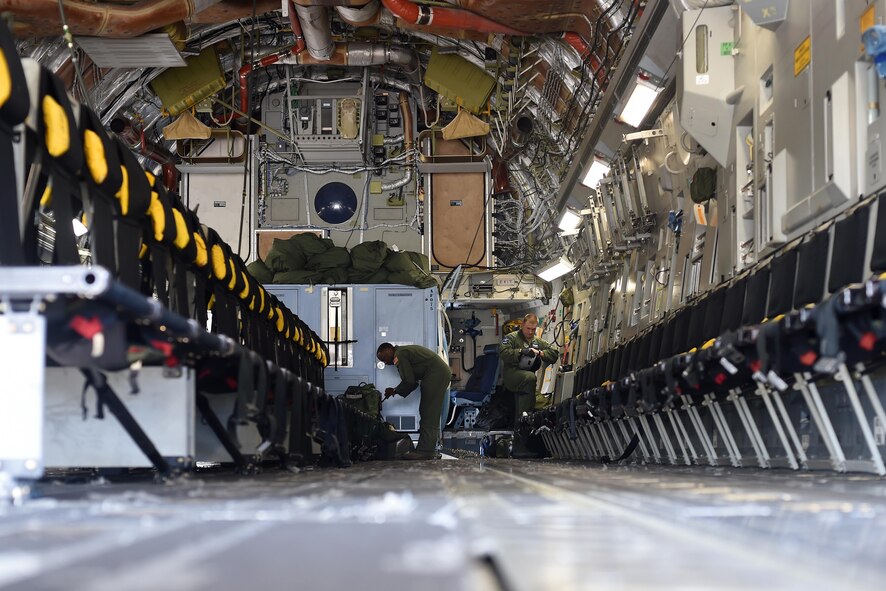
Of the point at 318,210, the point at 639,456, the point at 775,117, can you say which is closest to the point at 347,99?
the point at 318,210

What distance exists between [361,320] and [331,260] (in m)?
0.89

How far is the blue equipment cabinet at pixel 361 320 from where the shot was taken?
12281 mm

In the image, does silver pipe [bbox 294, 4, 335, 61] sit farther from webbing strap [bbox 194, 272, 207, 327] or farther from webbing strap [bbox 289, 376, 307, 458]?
webbing strap [bbox 289, 376, 307, 458]

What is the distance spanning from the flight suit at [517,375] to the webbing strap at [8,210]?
10.5 metres

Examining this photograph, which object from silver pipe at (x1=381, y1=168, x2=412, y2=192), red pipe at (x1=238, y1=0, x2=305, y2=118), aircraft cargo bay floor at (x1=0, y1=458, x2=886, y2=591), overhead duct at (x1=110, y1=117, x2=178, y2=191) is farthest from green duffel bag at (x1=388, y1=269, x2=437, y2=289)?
aircraft cargo bay floor at (x1=0, y1=458, x2=886, y2=591)

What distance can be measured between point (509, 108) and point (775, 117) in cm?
793

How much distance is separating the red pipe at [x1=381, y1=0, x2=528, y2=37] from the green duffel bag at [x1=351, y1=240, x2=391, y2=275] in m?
2.57

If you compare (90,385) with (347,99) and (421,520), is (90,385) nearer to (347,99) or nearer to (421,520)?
(421,520)

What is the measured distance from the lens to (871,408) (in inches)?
192

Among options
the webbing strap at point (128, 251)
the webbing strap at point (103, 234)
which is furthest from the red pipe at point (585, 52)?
the webbing strap at point (103, 234)

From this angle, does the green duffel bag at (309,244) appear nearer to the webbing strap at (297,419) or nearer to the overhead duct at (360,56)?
the overhead duct at (360,56)

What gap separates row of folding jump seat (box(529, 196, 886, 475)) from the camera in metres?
4.20

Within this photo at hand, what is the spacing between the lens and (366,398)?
38.3 feet

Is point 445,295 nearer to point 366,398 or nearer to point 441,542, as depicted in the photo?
point 366,398
